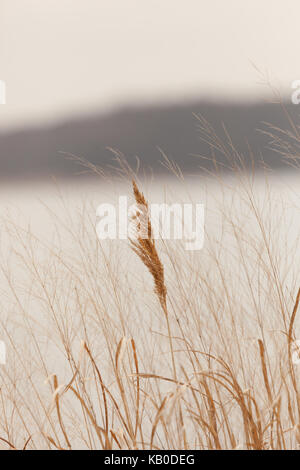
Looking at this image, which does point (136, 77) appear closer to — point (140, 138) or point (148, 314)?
point (140, 138)

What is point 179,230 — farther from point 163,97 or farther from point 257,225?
point 163,97

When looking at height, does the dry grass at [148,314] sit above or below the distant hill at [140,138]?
below

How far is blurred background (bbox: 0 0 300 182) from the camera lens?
66.6 inches

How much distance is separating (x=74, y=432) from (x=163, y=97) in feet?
3.20

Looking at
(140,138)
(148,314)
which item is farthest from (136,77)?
(148,314)

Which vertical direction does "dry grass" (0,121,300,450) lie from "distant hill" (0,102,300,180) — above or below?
below

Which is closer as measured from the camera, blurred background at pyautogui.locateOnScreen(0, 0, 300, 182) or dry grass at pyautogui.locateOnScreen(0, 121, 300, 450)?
dry grass at pyautogui.locateOnScreen(0, 121, 300, 450)

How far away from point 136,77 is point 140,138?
18 centimetres

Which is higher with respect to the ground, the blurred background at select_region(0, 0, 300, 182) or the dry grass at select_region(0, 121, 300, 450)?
the blurred background at select_region(0, 0, 300, 182)

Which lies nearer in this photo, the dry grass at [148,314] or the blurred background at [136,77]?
the dry grass at [148,314]

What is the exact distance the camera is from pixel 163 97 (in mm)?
1730

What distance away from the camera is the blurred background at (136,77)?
169cm

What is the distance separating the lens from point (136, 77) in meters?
1.74
